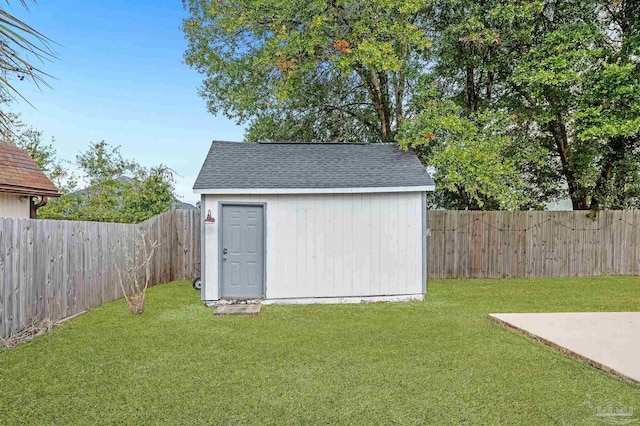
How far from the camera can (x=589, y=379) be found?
385 cm

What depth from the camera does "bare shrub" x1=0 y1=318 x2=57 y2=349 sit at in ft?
16.0

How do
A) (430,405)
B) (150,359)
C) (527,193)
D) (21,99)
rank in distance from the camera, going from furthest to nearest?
1. (527,193)
2. (150,359)
3. (430,405)
4. (21,99)

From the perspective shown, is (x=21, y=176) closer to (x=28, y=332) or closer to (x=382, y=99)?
(x=28, y=332)

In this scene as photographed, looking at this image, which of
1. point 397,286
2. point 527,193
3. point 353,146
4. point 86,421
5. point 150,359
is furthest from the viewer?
point 527,193

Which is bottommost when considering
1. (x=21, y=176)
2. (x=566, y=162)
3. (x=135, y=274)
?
(x=135, y=274)

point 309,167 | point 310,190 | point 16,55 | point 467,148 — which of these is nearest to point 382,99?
point 467,148

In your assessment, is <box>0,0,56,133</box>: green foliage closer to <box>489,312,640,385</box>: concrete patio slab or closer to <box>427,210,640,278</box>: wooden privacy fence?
<box>489,312,640,385</box>: concrete patio slab

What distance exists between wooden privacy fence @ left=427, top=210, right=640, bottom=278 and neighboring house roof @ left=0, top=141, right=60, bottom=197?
9.30 meters

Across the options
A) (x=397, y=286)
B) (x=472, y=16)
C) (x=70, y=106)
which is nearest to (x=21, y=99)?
(x=397, y=286)

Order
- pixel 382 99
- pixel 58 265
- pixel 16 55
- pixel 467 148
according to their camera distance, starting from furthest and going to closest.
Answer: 1. pixel 382 99
2. pixel 467 148
3. pixel 58 265
4. pixel 16 55

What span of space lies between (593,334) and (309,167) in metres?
5.08

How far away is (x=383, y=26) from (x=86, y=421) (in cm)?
954

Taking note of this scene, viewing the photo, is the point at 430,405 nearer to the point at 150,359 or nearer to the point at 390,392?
the point at 390,392

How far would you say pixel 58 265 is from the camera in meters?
6.08
